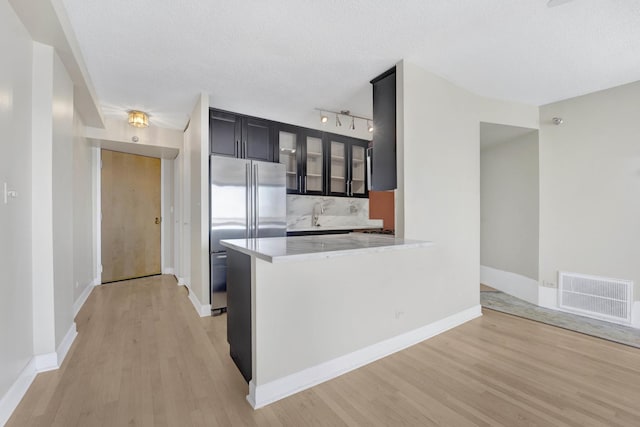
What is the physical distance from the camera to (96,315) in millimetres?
3107

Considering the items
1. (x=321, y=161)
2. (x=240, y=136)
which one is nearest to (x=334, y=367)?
(x=240, y=136)

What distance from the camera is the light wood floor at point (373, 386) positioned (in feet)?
5.15

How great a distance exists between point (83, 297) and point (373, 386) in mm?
3804

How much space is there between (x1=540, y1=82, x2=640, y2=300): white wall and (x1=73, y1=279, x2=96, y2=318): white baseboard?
18.5 feet

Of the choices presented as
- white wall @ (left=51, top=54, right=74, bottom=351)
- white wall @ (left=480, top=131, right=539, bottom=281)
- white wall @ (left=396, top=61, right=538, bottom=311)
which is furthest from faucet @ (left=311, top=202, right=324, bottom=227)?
white wall @ (left=51, top=54, right=74, bottom=351)

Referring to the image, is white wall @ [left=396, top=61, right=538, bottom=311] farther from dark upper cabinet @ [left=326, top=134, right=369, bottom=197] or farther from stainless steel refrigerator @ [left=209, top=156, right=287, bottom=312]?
dark upper cabinet @ [left=326, top=134, right=369, bottom=197]

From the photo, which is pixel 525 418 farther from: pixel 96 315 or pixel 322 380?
pixel 96 315

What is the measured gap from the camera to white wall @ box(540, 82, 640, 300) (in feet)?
9.61

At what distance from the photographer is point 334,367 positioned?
1966mm

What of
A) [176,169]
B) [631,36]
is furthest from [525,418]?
[176,169]

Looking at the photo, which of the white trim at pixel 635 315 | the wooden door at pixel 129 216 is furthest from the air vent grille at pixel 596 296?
the wooden door at pixel 129 216

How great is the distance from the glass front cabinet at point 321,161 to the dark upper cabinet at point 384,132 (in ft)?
5.00

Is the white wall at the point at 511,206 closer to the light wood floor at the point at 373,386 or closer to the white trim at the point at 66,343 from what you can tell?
the light wood floor at the point at 373,386

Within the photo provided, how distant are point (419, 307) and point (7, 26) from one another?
11.4 feet
